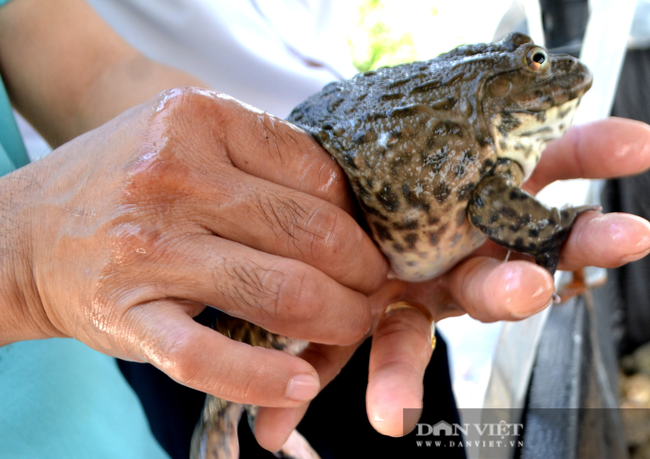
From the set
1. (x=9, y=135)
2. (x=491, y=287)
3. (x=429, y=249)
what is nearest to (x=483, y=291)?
(x=491, y=287)

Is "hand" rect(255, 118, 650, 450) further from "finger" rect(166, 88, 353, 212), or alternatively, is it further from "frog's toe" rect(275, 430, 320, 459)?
"finger" rect(166, 88, 353, 212)

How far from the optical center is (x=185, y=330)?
0.72m

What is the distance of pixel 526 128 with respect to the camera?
105 centimetres

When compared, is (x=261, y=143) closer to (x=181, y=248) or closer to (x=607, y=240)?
(x=181, y=248)

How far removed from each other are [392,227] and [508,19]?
1.61 m

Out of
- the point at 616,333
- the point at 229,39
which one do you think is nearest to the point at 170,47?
the point at 229,39

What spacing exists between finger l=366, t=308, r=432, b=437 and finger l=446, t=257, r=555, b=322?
0.15 meters

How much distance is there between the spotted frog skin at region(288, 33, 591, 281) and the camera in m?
1.00

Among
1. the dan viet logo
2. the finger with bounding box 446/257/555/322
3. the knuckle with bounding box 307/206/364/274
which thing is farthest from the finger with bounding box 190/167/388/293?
the dan viet logo

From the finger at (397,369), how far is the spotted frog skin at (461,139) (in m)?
0.22

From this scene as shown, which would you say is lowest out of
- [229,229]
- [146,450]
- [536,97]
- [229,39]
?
[146,450]

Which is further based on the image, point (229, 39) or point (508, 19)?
point (508, 19)

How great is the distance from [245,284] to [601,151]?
1023mm

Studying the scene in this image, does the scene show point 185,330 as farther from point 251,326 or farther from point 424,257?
point 424,257
